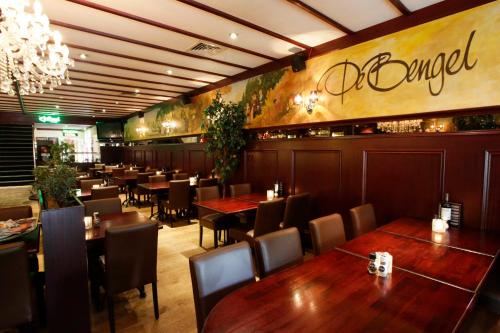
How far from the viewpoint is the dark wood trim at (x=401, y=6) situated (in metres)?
2.72

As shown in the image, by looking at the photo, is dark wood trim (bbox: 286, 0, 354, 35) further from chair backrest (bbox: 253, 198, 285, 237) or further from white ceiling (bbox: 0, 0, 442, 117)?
chair backrest (bbox: 253, 198, 285, 237)

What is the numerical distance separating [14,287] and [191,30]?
10.1 ft

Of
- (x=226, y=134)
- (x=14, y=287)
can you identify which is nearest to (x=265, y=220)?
(x=14, y=287)

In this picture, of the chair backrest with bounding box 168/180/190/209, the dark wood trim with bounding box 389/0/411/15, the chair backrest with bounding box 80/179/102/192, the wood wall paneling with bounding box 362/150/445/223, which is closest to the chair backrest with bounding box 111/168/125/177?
the chair backrest with bounding box 80/179/102/192

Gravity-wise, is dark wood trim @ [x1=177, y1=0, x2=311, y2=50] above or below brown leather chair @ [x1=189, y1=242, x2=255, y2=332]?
above

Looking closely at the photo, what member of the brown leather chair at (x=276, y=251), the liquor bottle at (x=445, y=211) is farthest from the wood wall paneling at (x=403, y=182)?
the brown leather chair at (x=276, y=251)

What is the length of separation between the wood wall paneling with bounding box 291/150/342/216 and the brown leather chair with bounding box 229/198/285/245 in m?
0.87

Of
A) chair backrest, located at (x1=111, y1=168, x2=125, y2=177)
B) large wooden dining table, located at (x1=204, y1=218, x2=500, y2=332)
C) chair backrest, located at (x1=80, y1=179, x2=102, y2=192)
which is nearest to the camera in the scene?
large wooden dining table, located at (x1=204, y1=218, x2=500, y2=332)

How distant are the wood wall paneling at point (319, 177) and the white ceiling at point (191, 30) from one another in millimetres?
1618

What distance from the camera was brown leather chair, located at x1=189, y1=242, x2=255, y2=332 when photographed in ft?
4.62

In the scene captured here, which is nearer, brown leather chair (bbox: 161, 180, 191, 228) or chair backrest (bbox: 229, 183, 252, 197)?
chair backrest (bbox: 229, 183, 252, 197)

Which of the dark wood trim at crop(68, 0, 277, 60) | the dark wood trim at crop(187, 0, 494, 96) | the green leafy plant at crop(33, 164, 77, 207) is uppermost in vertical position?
the dark wood trim at crop(68, 0, 277, 60)

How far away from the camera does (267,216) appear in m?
3.14

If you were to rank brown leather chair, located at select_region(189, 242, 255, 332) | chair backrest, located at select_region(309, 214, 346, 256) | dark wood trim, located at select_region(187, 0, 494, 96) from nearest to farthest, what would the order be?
brown leather chair, located at select_region(189, 242, 255, 332) → chair backrest, located at select_region(309, 214, 346, 256) → dark wood trim, located at select_region(187, 0, 494, 96)
